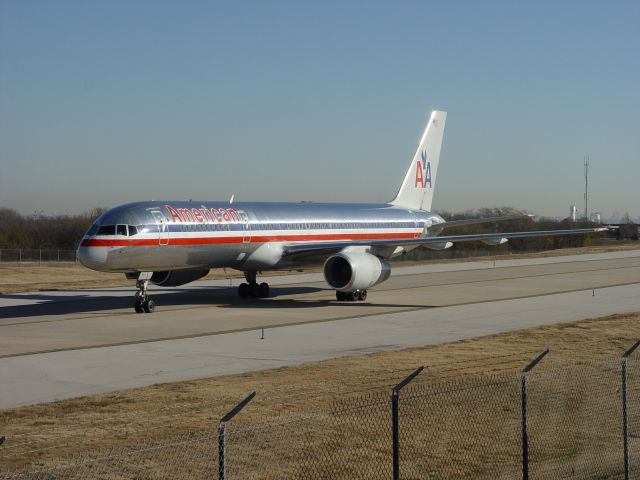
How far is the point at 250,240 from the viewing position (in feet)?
120

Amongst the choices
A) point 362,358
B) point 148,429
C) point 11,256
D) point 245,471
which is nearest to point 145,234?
point 362,358

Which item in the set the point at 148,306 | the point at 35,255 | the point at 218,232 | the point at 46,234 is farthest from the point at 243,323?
the point at 46,234

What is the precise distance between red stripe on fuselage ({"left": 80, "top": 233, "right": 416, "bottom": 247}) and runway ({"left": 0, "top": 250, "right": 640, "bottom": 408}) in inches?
98.1

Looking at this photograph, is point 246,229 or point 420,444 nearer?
point 420,444

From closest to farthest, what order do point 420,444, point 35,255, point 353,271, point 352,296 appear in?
point 420,444 → point 353,271 → point 352,296 → point 35,255

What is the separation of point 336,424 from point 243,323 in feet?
50.7

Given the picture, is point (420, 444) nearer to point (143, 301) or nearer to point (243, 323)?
point (243, 323)

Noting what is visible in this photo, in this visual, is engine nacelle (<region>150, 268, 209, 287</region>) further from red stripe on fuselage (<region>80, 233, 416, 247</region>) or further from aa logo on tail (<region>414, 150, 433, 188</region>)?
aa logo on tail (<region>414, 150, 433, 188</region>)

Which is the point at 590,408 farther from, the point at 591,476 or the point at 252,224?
the point at 252,224

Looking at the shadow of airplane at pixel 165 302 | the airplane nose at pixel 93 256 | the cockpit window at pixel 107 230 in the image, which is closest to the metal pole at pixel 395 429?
the airplane nose at pixel 93 256

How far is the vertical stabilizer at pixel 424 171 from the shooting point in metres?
49.3

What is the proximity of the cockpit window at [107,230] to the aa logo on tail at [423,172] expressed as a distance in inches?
871

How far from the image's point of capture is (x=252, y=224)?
36938mm

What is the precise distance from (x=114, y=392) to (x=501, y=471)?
27.7 feet
